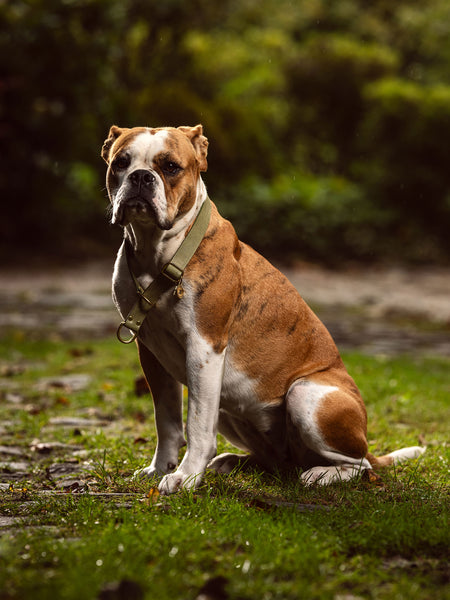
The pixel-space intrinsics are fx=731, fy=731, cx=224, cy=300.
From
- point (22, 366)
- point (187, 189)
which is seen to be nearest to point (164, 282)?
point (187, 189)

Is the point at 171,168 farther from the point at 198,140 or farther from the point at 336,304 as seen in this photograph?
the point at 336,304

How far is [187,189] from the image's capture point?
10.4 feet

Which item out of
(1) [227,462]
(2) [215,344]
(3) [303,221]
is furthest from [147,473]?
(3) [303,221]

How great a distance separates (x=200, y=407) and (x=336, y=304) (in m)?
8.12

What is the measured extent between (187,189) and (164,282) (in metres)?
0.42

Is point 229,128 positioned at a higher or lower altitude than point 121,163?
higher

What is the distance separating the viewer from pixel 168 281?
3162 millimetres

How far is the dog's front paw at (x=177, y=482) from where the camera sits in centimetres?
308

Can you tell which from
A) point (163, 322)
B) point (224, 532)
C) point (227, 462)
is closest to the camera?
point (224, 532)

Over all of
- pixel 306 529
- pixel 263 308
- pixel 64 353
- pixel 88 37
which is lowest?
pixel 64 353

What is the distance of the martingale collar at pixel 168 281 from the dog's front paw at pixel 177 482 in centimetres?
66

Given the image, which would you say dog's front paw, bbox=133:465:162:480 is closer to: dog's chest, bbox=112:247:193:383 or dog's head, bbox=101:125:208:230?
dog's chest, bbox=112:247:193:383

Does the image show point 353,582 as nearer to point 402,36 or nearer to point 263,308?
point 263,308

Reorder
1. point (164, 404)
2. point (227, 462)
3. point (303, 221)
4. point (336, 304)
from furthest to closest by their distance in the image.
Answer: point (303, 221)
point (336, 304)
point (227, 462)
point (164, 404)
